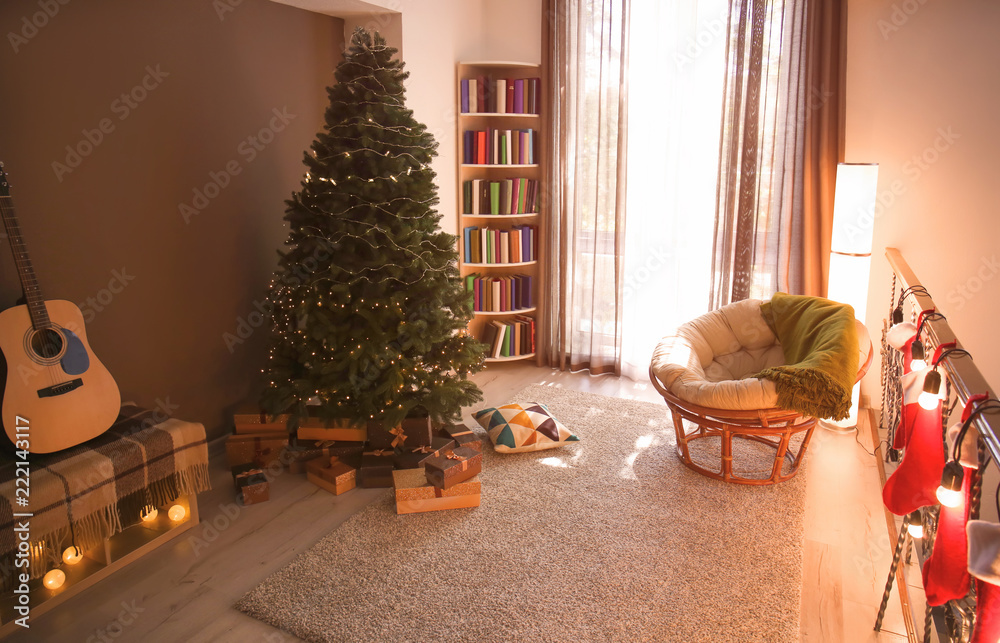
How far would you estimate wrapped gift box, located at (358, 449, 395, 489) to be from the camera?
306 centimetres

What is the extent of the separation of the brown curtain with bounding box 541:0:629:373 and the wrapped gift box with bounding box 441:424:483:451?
4.87ft

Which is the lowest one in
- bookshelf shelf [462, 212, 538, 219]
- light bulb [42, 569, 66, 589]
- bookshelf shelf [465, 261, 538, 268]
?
light bulb [42, 569, 66, 589]

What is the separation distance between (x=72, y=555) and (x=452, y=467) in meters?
1.41

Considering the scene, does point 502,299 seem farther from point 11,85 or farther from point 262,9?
point 11,85

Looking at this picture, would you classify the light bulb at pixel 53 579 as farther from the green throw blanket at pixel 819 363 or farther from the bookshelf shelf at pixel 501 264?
the bookshelf shelf at pixel 501 264

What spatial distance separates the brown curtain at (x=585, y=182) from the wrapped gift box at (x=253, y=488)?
2350mm

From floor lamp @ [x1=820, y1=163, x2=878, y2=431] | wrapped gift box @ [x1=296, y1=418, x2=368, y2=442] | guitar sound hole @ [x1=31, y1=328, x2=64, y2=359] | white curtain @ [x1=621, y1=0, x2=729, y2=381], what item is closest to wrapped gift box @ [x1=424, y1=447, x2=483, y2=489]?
wrapped gift box @ [x1=296, y1=418, x2=368, y2=442]

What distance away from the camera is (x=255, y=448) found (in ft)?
10.4

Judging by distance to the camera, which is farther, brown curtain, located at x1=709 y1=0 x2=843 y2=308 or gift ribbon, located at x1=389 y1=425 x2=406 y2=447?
brown curtain, located at x1=709 y1=0 x2=843 y2=308

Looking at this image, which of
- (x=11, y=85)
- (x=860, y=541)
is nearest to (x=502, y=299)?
(x=860, y=541)

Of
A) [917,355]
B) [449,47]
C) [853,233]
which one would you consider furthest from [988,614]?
[449,47]

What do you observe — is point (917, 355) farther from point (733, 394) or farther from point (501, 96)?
point (501, 96)

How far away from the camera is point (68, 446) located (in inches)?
92.4

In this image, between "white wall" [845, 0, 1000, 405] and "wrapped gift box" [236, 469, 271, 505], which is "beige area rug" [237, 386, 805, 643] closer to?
"wrapped gift box" [236, 469, 271, 505]
